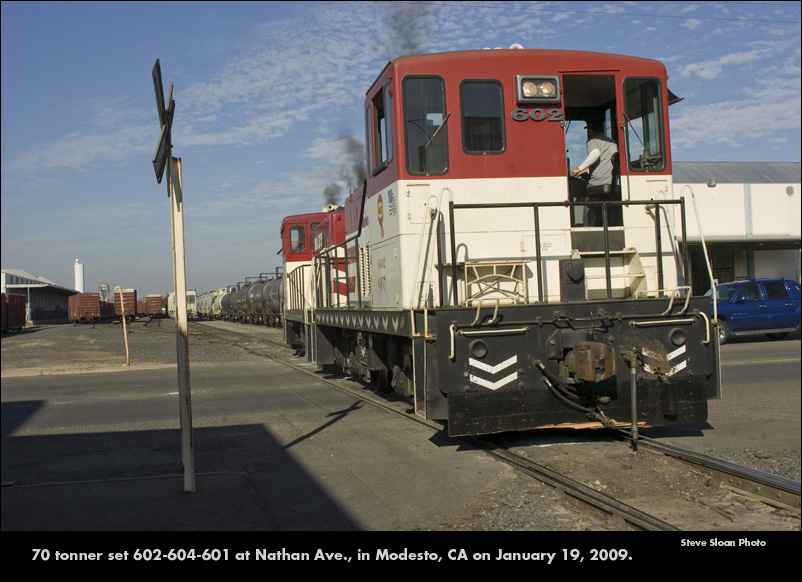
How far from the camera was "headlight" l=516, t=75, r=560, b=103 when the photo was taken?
6864 millimetres

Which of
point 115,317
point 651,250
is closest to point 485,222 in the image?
point 651,250

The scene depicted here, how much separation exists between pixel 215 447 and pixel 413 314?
2.64 metres

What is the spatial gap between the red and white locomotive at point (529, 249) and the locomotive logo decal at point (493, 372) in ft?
0.06

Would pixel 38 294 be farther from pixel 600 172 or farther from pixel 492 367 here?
pixel 600 172

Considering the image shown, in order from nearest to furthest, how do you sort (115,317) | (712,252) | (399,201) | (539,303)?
(539,303) < (399,201) < (712,252) < (115,317)

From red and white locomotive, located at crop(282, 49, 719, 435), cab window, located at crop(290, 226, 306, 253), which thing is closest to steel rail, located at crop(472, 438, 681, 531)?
red and white locomotive, located at crop(282, 49, 719, 435)

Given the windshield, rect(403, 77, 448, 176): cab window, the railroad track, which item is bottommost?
the railroad track

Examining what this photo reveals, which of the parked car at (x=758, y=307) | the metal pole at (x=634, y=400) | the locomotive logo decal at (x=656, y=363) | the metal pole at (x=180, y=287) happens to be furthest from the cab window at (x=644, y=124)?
the parked car at (x=758, y=307)

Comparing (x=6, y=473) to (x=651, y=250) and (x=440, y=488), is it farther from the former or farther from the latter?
(x=651, y=250)

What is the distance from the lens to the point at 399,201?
6840mm

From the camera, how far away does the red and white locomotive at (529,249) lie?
5941mm

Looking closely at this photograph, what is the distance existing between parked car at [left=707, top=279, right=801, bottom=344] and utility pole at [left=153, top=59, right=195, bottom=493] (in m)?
13.9

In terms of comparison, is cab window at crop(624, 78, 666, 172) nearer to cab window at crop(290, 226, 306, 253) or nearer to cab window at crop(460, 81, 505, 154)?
cab window at crop(460, 81, 505, 154)

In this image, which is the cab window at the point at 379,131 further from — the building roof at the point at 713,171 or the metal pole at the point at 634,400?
the building roof at the point at 713,171
